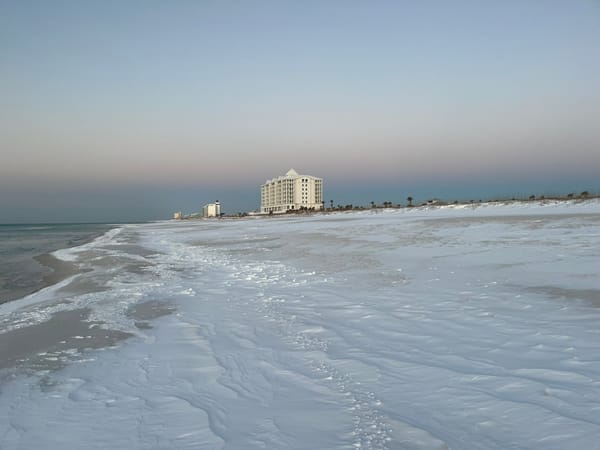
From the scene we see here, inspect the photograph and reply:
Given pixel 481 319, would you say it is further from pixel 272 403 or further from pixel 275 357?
pixel 272 403

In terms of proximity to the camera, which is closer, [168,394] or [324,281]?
[168,394]

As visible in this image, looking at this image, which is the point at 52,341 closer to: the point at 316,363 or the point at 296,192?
the point at 316,363

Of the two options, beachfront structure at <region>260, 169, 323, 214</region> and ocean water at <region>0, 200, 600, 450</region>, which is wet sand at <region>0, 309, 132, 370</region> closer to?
ocean water at <region>0, 200, 600, 450</region>

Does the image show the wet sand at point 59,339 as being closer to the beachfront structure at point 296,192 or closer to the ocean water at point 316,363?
the ocean water at point 316,363

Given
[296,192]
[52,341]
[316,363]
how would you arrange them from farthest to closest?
1. [296,192]
2. [52,341]
3. [316,363]

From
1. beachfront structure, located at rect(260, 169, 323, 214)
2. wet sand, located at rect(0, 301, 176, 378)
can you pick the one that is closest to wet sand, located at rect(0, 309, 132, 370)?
wet sand, located at rect(0, 301, 176, 378)

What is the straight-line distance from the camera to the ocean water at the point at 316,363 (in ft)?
8.92

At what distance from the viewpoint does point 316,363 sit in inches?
156

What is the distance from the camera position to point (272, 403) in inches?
125

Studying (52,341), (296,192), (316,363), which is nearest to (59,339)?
(52,341)

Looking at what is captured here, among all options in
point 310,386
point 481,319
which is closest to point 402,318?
point 481,319

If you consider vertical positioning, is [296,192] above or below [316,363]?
above

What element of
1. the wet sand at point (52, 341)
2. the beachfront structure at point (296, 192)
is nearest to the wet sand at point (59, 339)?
the wet sand at point (52, 341)

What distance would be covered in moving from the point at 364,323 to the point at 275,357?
1.59 m
